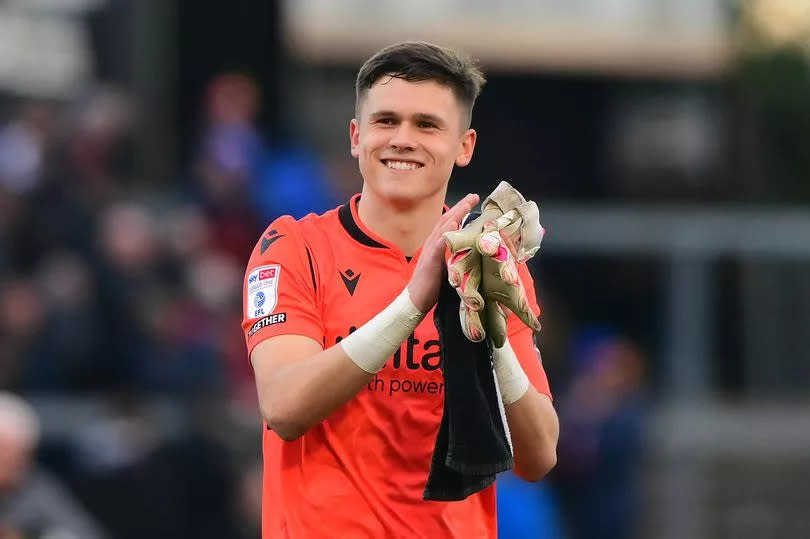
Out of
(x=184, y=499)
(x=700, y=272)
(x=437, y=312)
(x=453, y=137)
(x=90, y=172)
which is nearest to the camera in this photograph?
(x=437, y=312)

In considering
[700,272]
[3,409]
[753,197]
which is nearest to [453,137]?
[3,409]

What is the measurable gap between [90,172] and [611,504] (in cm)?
395

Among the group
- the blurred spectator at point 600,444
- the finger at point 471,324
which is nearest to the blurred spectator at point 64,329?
the blurred spectator at point 600,444

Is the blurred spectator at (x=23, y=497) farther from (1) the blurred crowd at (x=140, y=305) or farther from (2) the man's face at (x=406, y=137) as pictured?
(2) the man's face at (x=406, y=137)

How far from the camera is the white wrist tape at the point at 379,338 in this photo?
406 cm

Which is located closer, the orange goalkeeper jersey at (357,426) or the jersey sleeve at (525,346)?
the orange goalkeeper jersey at (357,426)

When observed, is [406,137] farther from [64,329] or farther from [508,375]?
[64,329]

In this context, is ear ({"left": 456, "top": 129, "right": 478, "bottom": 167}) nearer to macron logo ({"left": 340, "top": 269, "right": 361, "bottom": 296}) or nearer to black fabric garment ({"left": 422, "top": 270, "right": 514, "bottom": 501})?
macron logo ({"left": 340, "top": 269, "right": 361, "bottom": 296})

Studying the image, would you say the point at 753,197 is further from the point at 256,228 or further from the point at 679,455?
the point at 256,228

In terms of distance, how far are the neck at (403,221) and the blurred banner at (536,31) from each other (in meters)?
15.9

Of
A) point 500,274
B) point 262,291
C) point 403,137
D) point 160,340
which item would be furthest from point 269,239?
point 160,340

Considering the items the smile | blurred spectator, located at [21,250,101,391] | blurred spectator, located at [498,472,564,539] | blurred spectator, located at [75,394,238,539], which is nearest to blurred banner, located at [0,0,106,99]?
blurred spectator, located at [21,250,101,391]

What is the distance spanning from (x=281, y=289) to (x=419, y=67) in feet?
2.23

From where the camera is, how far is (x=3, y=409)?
791 centimetres
